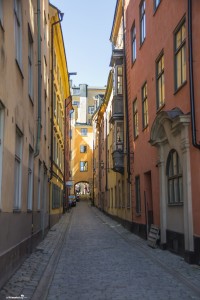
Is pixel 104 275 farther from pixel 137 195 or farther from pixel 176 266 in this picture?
pixel 137 195

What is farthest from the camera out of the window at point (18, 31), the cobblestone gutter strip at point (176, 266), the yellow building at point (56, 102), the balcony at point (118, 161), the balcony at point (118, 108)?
the yellow building at point (56, 102)

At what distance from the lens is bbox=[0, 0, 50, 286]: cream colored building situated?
313 inches

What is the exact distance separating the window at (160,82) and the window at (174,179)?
6.78 feet

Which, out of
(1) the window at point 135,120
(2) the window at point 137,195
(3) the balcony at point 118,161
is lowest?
(2) the window at point 137,195

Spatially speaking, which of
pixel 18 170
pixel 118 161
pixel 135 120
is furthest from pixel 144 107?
pixel 18 170

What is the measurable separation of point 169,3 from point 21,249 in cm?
791

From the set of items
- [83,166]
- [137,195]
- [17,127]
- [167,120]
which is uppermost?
[83,166]

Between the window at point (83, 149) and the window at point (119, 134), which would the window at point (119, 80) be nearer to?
the window at point (119, 134)

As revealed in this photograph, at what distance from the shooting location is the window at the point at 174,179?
12041mm

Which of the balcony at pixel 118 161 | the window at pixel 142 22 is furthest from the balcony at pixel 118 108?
the window at pixel 142 22

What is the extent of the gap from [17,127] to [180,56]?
4.89 meters

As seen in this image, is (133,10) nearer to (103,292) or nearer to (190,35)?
(190,35)

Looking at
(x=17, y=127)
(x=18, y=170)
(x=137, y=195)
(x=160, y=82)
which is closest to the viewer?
(x=17, y=127)

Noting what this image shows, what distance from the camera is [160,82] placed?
14.3 metres
